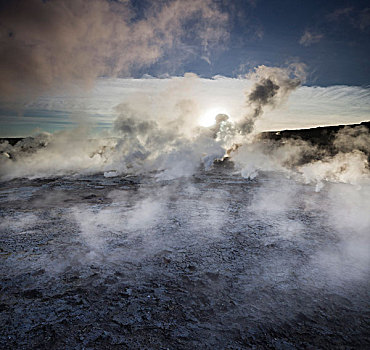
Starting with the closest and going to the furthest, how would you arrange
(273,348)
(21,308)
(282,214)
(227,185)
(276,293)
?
1. (273,348)
2. (21,308)
3. (276,293)
4. (282,214)
5. (227,185)

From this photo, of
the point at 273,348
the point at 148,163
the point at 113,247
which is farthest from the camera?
the point at 148,163

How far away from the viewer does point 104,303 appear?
3393mm

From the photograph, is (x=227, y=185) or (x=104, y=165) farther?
(x=104, y=165)

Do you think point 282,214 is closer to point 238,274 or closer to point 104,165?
point 238,274

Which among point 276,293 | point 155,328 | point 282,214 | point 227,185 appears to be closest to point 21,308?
point 155,328

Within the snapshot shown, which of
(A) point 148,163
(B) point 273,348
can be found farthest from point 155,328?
(A) point 148,163

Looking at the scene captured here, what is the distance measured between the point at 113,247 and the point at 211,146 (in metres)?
15.6

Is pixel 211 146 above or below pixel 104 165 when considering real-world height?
above

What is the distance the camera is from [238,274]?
161 inches

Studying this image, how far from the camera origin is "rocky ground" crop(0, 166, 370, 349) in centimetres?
286

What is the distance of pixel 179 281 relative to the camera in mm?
3914

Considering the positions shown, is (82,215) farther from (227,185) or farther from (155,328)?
(227,185)

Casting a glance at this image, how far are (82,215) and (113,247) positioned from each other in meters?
2.87

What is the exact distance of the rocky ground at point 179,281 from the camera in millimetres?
2861
